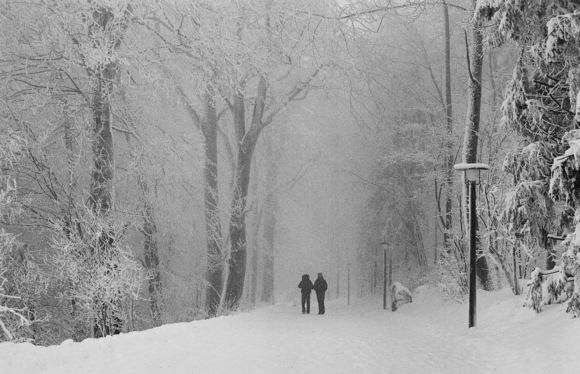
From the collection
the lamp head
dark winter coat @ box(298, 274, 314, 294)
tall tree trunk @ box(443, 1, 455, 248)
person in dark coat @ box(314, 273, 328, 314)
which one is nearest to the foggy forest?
tall tree trunk @ box(443, 1, 455, 248)

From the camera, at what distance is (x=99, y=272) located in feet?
32.5

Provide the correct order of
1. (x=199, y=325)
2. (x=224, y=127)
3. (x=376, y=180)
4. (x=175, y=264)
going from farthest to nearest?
(x=376, y=180), (x=224, y=127), (x=175, y=264), (x=199, y=325)

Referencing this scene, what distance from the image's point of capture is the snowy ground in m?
6.80

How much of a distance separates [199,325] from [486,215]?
324 inches

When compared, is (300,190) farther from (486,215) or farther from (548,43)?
(548,43)

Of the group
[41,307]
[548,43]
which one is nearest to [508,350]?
[548,43]

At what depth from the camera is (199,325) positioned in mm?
10844

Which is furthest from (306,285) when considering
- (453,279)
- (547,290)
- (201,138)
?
(547,290)

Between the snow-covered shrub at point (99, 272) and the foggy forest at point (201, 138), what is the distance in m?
0.04

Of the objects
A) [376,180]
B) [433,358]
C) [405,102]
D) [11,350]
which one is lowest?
[433,358]

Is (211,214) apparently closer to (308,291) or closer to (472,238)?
(308,291)

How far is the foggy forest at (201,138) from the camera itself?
9.54 metres

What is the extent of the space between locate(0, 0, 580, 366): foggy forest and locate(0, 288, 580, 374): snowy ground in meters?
0.69

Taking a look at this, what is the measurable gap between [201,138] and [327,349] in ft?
31.5
